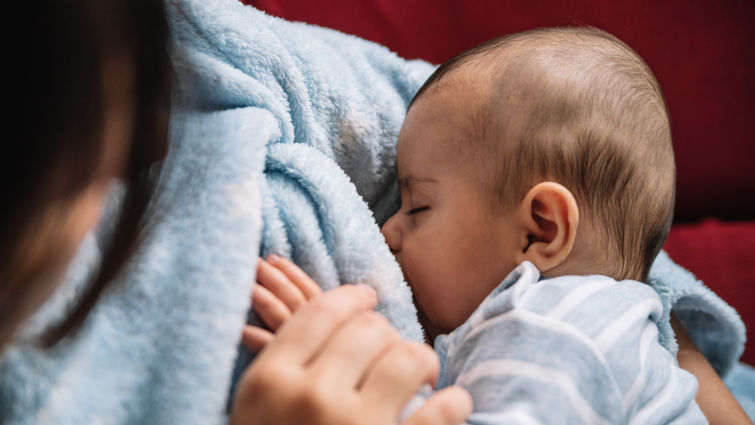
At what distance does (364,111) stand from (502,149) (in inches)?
8.1

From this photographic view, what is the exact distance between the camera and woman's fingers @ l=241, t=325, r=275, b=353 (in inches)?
21.1

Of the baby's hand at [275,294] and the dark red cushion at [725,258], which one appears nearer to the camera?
the baby's hand at [275,294]

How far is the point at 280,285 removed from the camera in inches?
22.2

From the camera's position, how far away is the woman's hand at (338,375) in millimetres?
469

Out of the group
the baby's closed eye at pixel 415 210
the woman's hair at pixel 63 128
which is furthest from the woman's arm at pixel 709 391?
the woman's hair at pixel 63 128

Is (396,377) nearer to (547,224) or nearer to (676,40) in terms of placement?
(547,224)

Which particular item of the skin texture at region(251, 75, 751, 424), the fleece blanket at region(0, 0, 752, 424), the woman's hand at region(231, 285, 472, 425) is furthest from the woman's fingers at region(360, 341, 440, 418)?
the skin texture at region(251, 75, 751, 424)

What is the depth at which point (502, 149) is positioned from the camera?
70 cm

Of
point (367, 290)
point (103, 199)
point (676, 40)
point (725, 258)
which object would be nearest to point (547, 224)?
point (367, 290)

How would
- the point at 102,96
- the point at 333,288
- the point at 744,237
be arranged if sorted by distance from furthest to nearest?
the point at 744,237 → the point at 333,288 → the point at 102,96

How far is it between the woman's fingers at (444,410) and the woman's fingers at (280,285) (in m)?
0.14

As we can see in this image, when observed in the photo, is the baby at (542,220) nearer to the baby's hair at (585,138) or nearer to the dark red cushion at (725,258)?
the baby's hair at (585,138)

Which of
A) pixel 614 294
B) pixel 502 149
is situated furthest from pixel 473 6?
pixel 614 294

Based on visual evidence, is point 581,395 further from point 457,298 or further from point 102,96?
point 102,96
